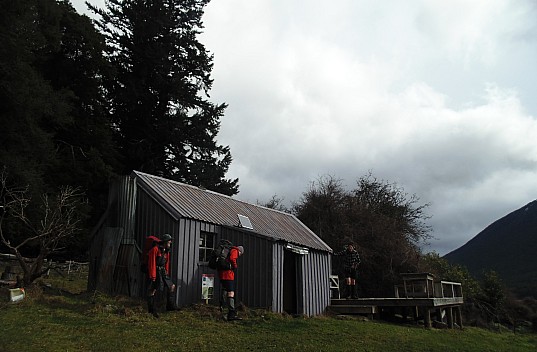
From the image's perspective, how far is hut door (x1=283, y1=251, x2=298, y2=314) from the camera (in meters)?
16.5

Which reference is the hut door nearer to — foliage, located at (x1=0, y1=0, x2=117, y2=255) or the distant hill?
foliage, located at (x1=0, y1=0, x2=117, y2=255)

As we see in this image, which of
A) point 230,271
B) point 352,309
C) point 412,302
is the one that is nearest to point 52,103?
point 230,271

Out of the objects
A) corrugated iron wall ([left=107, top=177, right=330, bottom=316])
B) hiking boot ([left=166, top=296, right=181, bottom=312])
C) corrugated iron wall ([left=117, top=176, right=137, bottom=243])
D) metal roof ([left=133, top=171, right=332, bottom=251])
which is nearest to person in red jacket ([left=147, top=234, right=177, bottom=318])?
hiking boot ([left=166, top=296, right=181, bottom=312])

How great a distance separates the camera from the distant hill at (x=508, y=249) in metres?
71.1

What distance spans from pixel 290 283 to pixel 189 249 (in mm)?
4390

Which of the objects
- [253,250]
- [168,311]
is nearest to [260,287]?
[253,250]

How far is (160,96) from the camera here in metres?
33.7

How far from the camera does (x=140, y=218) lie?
15.4 m

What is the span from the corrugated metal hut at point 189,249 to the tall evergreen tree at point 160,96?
16.1m

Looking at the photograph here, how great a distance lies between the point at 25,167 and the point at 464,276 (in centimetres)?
2617

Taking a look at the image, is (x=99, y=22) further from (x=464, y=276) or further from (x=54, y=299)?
(x=464, y=276)

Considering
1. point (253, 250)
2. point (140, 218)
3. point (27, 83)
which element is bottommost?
point (253, 250)

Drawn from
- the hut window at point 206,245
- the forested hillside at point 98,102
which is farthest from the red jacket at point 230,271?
the forested hillside at point 98,102

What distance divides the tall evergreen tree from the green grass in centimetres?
1919
